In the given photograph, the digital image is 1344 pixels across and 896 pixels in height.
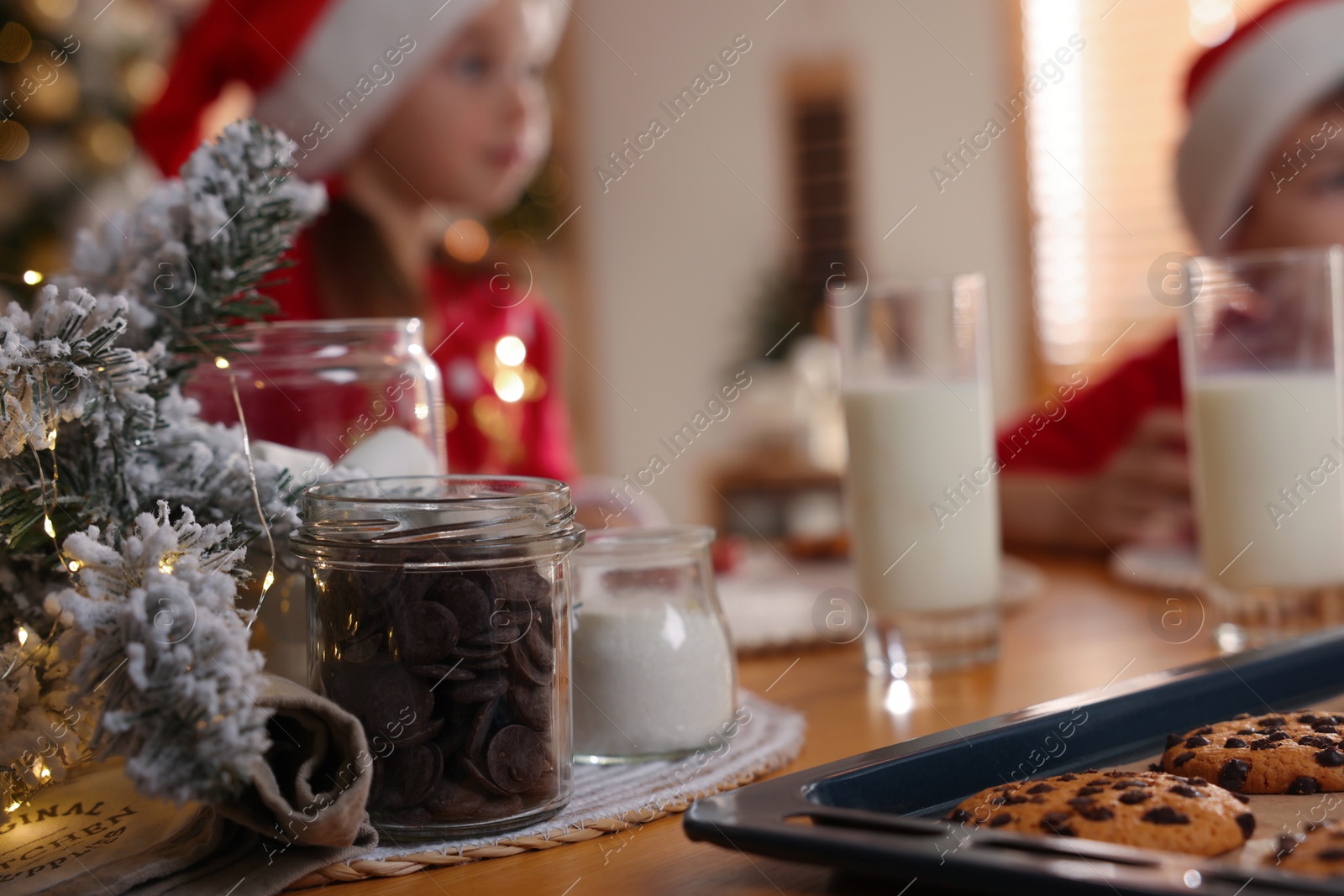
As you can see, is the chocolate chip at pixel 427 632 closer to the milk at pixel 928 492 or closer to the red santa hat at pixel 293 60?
the milk at pixel 928 492

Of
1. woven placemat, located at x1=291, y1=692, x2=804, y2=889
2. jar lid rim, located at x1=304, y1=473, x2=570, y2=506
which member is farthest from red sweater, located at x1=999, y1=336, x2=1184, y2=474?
jar lid rim, located at x1=304, y1=473, x2=570, y2=506

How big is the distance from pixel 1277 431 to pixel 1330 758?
1.34 feet

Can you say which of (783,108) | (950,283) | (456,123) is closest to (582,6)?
(783,108)

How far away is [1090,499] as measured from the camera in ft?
4.53

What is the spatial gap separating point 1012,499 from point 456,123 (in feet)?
2.95

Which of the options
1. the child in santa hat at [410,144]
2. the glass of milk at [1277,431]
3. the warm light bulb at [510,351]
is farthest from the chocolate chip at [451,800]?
the warm light bulb at [510,351]

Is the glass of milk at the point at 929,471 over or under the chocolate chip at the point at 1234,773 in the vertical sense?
over

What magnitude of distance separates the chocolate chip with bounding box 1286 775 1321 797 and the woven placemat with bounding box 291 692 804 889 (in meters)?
0.21

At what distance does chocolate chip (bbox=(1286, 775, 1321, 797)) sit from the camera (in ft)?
1.43

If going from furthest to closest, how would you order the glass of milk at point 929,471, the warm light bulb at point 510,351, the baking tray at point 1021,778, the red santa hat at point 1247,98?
1. the warm light bulb at point 510,351
2. the red santa hat at point 1247,98
3. the glass of milk at point 929,471
4. the baking tray at point 1021,778

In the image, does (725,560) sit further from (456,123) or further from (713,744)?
(456,123)

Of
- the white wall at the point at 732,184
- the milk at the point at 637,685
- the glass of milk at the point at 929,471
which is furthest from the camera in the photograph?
the white wall at the point at 732,184

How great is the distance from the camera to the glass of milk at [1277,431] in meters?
0.79

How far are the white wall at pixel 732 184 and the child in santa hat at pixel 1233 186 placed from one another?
2.43 m
